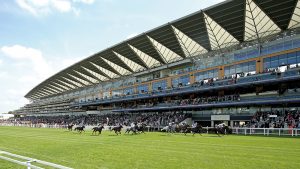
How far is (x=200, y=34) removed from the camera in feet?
148

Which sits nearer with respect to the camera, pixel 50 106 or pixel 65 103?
pixel 65 103

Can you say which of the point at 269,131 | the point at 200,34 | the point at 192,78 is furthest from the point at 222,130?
the point at 192,78

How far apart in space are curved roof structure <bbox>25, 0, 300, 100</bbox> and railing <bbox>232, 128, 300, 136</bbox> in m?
15.4

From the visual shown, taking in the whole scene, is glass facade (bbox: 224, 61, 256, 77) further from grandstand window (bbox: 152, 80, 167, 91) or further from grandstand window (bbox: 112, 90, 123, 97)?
grandstand window (bbox: 112, 90, 123, 97)

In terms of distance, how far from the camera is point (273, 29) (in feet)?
132

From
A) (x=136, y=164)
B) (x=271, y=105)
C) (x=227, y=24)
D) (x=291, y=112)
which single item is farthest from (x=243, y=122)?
(x=136, y=164)

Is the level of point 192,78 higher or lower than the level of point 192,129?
higher

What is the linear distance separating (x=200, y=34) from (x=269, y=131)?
814 inches

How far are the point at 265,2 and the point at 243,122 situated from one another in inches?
623

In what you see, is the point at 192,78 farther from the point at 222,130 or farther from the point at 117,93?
the point at 117,93

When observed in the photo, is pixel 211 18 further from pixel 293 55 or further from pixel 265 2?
pixel 293 55

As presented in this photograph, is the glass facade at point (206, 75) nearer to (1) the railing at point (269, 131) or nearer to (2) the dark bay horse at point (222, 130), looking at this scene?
(1) the railing at point (269, 131)

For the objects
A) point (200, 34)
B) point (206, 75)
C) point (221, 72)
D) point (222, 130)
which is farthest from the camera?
point (206, 75)

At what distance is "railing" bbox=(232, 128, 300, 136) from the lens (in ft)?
87.7
